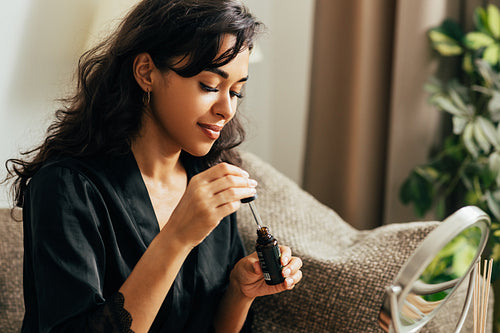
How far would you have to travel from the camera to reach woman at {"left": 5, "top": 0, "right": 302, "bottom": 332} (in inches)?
33.3

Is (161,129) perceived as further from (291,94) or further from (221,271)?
(291,94)

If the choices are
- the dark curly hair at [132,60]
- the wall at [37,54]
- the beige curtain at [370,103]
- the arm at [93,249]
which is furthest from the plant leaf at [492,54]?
the arm at [93,249]

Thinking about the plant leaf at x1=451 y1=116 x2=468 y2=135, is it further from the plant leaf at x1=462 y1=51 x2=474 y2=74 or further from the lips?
the lips

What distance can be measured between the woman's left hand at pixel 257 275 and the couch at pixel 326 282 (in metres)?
0.19

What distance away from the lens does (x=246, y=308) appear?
44.3 inches

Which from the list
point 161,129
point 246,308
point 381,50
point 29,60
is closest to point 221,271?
point 246,308

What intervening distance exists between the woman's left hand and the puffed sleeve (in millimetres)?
269

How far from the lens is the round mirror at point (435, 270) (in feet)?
1.90

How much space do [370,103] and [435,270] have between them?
136 cm

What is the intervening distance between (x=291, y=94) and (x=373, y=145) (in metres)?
0.55

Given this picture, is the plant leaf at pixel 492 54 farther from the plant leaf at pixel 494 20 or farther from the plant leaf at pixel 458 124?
the plant leaf at pixel 458 124

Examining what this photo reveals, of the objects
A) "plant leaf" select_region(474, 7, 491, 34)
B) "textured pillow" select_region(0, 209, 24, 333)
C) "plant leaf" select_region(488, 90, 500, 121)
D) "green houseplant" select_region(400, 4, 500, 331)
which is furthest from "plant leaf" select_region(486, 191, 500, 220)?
"textured pillow" select_region(0, 209, 24, 333)

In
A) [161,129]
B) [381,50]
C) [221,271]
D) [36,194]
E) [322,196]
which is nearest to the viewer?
[36,194]

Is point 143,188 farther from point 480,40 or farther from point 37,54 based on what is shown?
point 480,40
